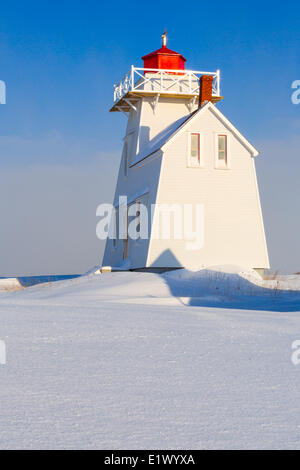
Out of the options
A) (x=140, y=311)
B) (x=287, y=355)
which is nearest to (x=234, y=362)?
(x=287, y=355)

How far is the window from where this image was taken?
23.0 m

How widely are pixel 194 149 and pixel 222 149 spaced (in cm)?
123

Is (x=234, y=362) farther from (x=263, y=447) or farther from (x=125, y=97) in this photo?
(x=125, y=97)

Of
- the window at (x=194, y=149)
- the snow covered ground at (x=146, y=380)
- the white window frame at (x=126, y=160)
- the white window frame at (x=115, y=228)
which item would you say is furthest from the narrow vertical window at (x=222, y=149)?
the snow covered ground at (x=146, y=380)

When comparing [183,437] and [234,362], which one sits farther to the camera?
[234,362]

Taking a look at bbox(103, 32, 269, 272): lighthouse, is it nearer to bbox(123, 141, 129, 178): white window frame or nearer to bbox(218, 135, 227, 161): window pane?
bbox(218, 135, 227, 161): window pane

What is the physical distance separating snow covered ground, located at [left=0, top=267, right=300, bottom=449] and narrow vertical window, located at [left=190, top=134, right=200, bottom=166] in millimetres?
13852

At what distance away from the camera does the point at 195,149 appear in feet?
75.8

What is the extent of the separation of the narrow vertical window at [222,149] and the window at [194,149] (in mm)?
934

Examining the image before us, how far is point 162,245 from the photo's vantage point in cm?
2217

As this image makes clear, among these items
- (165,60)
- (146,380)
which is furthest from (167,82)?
(146,380)

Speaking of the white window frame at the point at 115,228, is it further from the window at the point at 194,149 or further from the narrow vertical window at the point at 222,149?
the narrow vertical window at the point at 222,149

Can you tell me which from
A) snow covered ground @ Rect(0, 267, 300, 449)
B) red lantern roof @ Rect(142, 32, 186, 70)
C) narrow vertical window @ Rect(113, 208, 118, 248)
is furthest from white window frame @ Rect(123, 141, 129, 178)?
snow covered ground @ Rect(0, 267, 300, 449)
